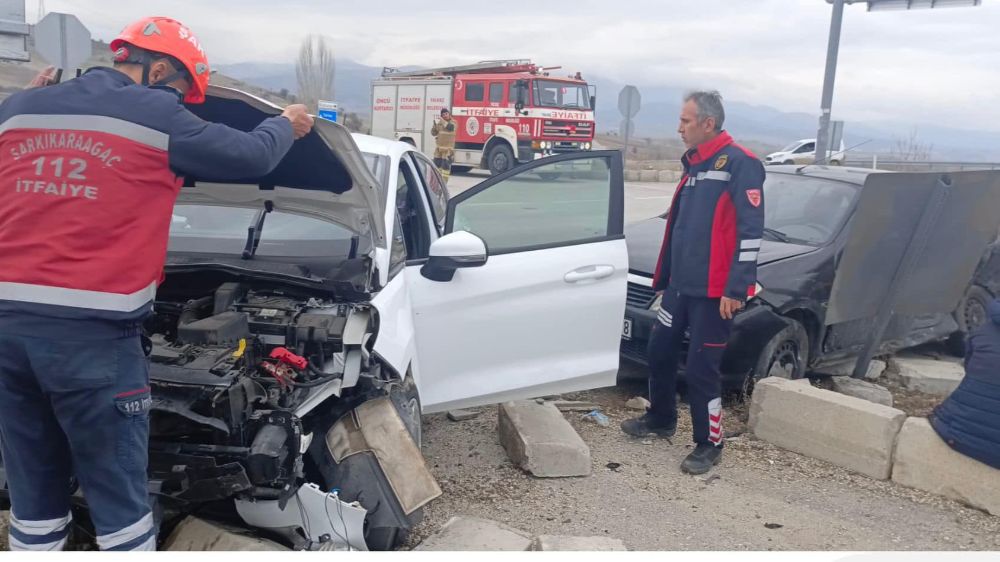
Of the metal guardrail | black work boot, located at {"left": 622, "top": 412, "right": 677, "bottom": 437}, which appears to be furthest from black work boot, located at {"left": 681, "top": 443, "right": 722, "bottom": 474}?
the metal guardrail

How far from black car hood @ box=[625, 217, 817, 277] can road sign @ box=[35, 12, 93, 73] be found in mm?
7628

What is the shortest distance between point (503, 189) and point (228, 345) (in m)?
2.05

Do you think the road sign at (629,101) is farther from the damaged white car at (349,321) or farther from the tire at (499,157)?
the damaged white car at (349,321)

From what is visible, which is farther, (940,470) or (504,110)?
(504,110)

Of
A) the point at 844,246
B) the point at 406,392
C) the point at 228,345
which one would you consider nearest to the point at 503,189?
the point at 406,392

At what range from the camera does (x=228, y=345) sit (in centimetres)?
292

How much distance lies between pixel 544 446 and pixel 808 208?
10.2 ft

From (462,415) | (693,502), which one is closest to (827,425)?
(693,502)

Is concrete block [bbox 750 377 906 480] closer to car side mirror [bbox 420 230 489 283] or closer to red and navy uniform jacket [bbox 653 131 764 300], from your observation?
red and navy uniform jacket [bbox 653 131 764 300]

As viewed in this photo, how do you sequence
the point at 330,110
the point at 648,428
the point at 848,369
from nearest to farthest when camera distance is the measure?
the point at 648,428 → the point at 848,369 → the point at 330,110

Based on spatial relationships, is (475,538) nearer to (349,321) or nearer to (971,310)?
(349,321)

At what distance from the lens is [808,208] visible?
599 centimetres

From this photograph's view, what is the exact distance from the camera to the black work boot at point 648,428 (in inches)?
189

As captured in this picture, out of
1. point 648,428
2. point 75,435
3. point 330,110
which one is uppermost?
point 330,110
